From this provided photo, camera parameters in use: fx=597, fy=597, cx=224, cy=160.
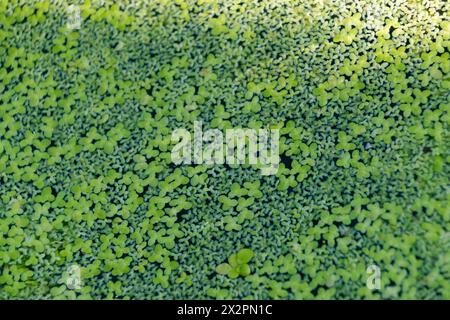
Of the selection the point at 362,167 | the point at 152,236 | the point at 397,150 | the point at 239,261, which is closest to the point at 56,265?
the point at 152,236

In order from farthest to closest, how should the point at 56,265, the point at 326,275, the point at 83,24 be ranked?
the point at 83,24 → the point at 56,265 → the point at 326,275

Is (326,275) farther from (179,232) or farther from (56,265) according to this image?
(56,265)

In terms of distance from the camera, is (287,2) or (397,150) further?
(287,2)

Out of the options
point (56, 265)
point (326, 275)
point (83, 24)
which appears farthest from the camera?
point (83, 24)

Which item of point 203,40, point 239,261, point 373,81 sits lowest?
point 239,261

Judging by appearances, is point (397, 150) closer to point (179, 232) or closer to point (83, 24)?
point (179, 232)
